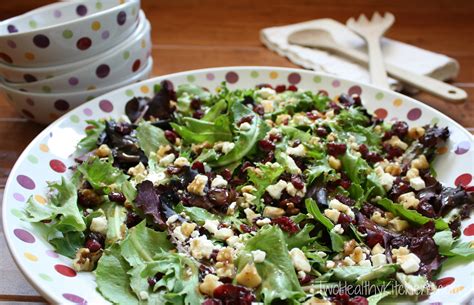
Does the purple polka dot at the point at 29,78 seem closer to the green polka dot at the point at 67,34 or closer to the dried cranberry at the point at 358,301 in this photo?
the green polka dot at the point at 67,34

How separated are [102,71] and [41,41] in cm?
24

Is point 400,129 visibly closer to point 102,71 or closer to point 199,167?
point 199,167

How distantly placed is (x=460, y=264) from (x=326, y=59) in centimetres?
149

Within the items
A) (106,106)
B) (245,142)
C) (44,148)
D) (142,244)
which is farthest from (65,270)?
(106,106)

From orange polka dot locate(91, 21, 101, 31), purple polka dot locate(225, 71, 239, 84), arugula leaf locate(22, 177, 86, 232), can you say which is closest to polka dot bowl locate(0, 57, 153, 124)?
orange polka dot locate(91, 21, 101, 31)

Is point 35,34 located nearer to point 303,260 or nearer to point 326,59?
point 303,260

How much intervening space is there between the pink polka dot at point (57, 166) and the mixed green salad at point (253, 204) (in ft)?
0.16

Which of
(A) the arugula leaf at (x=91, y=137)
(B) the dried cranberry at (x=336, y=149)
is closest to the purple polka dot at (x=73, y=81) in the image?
(A) the arugula leaf at (x=91, y=137)

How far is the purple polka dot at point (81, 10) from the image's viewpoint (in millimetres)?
2143

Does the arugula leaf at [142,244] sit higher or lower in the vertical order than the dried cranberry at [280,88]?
lower

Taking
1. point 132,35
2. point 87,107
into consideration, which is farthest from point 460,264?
point 132,35

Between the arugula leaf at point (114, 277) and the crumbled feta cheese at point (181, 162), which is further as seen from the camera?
the crumbled feta cheese at point (181, 162)

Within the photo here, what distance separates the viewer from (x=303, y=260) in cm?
125

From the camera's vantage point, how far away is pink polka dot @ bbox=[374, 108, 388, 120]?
191cm
